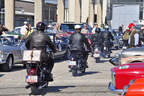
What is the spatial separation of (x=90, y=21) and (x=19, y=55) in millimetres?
44867

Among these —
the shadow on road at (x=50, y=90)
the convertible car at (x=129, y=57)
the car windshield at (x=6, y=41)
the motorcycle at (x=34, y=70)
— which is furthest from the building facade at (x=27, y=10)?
the motorcycle at (x=34, y=70)

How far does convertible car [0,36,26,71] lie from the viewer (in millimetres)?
15523

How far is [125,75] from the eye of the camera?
798cm

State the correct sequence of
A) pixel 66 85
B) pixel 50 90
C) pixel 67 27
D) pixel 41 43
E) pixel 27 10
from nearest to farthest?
1. pixel 41 43
2. pixel 50 90
3. pixel 66 85
4. pixel 67 27
5. pixel 27 10

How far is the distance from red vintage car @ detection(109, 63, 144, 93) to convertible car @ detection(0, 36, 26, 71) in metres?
7.95

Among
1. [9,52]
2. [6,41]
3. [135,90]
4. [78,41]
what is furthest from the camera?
[6,41]

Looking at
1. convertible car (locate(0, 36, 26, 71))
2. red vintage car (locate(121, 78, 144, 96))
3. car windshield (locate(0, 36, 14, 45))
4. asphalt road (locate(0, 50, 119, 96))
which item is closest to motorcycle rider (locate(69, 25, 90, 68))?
asphalt road (locate(0, 50, 119, 96))

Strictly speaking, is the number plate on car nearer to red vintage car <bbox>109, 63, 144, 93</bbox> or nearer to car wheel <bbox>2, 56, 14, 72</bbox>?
red vintage car <bbox>109, 63, 144, 93</bbox>

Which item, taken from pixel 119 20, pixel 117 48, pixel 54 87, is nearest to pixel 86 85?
pixel 54 87

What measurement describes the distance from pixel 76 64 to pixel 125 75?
21.5ft

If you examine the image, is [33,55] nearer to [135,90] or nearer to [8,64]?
[135,90]

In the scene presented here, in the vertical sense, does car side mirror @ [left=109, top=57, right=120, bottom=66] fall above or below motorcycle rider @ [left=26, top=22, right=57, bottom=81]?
below

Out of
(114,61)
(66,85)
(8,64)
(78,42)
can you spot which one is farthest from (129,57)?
(8,64)

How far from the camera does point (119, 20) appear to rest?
41.6m
